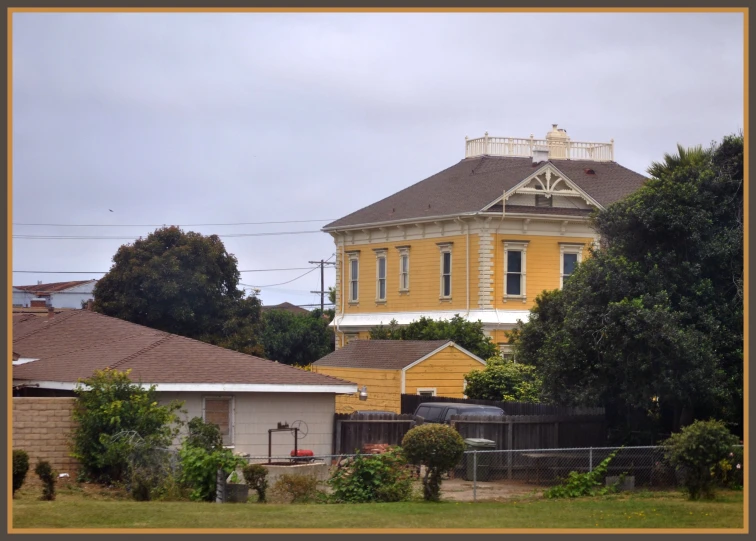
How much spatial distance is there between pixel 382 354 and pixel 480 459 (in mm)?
16232

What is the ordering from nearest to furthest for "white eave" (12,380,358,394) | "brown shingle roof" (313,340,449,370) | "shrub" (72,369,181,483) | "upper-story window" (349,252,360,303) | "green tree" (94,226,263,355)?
1. "shrub" (72,369,181,483)
2. "white eave" (12,380,358,394)
3. "brown shingle roof" (313,340,449,370)
4. "green tree" (94,226,263,355)
5. "upper-story window" (349,252,360,303)

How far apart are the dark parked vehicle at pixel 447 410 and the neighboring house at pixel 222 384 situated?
14.9 ft

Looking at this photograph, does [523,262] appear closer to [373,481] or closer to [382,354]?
[382,354]

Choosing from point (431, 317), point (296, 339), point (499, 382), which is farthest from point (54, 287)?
point (499, 382)

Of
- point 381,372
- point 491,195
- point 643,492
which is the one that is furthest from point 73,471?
point 491,195

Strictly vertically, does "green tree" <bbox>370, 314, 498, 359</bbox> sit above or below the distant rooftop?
below

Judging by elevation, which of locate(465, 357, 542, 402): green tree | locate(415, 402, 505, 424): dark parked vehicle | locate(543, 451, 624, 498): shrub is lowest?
locate(543, 451, 624, 498): shrub

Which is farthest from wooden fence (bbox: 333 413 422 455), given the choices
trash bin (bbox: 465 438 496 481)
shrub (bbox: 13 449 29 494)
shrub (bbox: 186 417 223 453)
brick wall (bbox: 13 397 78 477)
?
shrub (bbox: 13 449 29 494)

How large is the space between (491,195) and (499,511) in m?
32.8

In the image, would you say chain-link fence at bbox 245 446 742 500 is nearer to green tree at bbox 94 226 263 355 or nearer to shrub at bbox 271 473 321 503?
shrub at bbox 271 473 321 503

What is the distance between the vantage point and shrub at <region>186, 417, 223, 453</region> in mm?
24900

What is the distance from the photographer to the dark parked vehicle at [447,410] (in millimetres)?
33781

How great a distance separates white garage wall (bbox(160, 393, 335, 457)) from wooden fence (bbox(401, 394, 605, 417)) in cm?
648

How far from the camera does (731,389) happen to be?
27703mm
